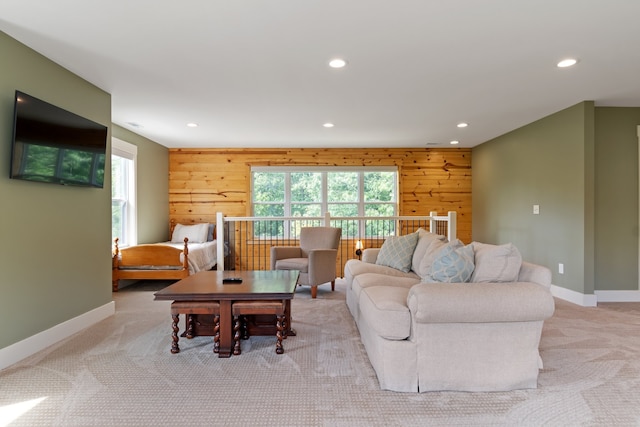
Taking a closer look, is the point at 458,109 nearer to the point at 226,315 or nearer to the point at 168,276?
the point at 226,315

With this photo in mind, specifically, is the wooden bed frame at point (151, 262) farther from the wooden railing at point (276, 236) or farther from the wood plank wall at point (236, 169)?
the wood plank wall at point (236, 169)

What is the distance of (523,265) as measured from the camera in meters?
2.44

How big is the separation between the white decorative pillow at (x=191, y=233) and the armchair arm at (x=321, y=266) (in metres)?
2.63

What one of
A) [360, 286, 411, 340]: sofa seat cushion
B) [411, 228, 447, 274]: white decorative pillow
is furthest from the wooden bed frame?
[360, 286, 411, 340]: sofa seat cushion

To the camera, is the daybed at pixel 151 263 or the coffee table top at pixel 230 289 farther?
the daybed at pixel 151 263

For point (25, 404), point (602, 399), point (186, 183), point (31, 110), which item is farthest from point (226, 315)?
point (186, 183)

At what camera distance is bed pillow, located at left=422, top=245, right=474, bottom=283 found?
2.38 m

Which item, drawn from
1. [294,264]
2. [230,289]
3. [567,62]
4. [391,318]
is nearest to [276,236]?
[294,264]

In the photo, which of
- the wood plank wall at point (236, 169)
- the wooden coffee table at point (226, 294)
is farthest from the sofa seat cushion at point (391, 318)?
the wood plank wall at point (236, 169)

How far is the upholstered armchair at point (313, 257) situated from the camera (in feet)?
15.3

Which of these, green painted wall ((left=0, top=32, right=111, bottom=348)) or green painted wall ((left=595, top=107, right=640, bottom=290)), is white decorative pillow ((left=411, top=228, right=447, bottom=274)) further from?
green painted wall ((left=0, top=32, right=111, bottom=348))

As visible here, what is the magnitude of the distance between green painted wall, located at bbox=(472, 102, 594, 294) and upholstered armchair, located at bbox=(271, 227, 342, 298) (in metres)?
2.76

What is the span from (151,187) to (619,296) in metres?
6.92

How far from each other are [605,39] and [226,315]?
3.47 metres
